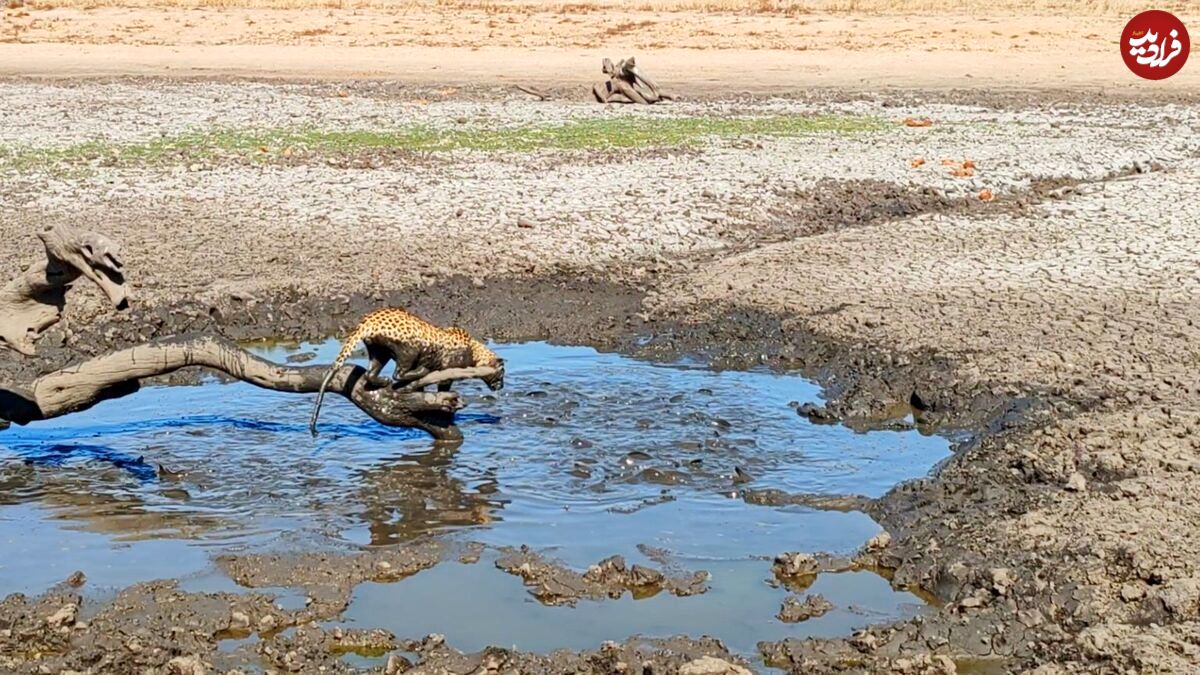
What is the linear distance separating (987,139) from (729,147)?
296cm

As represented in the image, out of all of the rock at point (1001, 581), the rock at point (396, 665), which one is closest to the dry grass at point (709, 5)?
the rock at point (1001, 581)

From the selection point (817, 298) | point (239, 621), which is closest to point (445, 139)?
point (817, 298)

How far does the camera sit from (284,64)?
25.1m

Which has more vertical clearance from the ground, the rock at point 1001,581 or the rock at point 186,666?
the rock at point 1001,581

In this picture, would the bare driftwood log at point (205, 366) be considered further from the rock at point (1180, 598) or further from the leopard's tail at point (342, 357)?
the rock at point (1180, 598)

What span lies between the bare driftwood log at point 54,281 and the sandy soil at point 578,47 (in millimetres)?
14656

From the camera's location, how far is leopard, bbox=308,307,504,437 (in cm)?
823

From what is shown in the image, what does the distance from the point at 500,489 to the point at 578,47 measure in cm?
1990

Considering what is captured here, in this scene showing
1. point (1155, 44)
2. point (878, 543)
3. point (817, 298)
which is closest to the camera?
point (878, 543)

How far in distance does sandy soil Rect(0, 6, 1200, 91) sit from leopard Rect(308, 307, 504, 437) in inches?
537

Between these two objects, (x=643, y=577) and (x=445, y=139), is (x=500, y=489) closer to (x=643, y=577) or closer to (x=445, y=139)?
(x=643, y=577)

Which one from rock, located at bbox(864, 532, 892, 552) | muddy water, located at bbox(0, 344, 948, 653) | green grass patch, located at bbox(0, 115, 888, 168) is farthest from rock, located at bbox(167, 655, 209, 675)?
green grass patch, located at bbox(0, 115, 888, 168)

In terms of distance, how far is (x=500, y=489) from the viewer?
804 cm

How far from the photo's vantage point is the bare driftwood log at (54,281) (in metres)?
7.28
